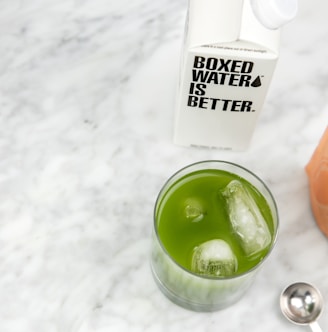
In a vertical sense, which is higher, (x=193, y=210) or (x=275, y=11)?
(x=275, y=11)

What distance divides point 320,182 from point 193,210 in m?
Answer: 0.18

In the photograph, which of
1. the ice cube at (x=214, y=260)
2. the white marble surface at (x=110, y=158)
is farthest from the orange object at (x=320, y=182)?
the ice cube at (x=214, y=260)

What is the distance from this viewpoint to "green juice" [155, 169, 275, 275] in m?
0.83

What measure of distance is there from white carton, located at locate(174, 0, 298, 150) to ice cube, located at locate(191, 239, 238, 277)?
0.17 metres

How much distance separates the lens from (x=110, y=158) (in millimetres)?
963

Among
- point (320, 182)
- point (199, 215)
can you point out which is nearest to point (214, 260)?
point (199, 215)

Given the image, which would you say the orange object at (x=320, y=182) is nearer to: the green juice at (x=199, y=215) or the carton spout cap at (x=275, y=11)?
the green juice at (x=199, y=215)

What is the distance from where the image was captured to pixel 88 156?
96cm

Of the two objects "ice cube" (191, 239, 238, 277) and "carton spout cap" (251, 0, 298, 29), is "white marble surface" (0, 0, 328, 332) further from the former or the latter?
"carton spout cap" (251, 0, 298, 29)

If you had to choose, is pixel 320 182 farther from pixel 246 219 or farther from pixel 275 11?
pixel 275 11

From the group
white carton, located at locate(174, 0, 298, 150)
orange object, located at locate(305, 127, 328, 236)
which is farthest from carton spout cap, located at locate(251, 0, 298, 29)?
orange object, located at locate(305, 127, 328, 236)

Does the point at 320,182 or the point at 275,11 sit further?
the point at 320,182

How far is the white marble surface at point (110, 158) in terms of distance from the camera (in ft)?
2.91

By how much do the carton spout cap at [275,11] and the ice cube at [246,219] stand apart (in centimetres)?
22
